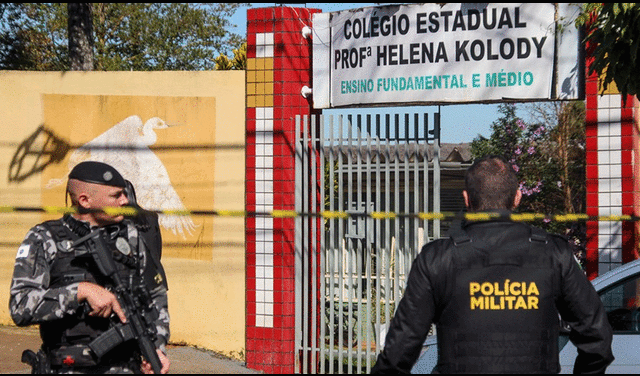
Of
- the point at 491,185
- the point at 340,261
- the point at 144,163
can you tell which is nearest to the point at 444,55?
the point at 340,261

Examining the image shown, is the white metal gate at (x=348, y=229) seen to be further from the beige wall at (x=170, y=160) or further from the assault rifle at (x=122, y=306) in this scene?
the assault rifle at (x=122, y=306)

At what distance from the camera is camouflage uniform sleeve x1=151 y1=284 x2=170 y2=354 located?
13.0 feet

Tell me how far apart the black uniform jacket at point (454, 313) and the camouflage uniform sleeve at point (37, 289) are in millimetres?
1340

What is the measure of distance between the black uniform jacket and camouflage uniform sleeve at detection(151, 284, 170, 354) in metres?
1.06

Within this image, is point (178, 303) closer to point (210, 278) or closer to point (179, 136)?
point (210, 278)

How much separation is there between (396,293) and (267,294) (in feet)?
4.88

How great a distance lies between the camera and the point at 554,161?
14.3m

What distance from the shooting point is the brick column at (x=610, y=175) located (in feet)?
26.8

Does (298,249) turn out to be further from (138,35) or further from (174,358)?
(138,35)

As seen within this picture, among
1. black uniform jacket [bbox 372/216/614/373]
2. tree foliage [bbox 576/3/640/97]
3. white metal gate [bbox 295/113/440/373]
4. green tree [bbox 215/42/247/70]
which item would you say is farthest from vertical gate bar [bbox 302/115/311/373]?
green tree [bbox 215/42/247/70]

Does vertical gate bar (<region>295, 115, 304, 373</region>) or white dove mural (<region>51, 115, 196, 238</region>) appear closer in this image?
vertical gate bar (<region>295, 115, 304, 373</region>)

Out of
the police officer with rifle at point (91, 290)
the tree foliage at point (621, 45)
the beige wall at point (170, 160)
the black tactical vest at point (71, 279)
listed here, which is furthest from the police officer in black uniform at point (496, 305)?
the beige wall at point (170, 160)

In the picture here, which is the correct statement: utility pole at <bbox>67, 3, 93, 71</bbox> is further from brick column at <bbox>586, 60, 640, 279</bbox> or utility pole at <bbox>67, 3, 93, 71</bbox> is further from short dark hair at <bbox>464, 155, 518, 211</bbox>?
short dark hair at <bbox>464, 155, 518, 211</bbox>

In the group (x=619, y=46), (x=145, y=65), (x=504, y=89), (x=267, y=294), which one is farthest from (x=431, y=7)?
(x=145, y=65)
